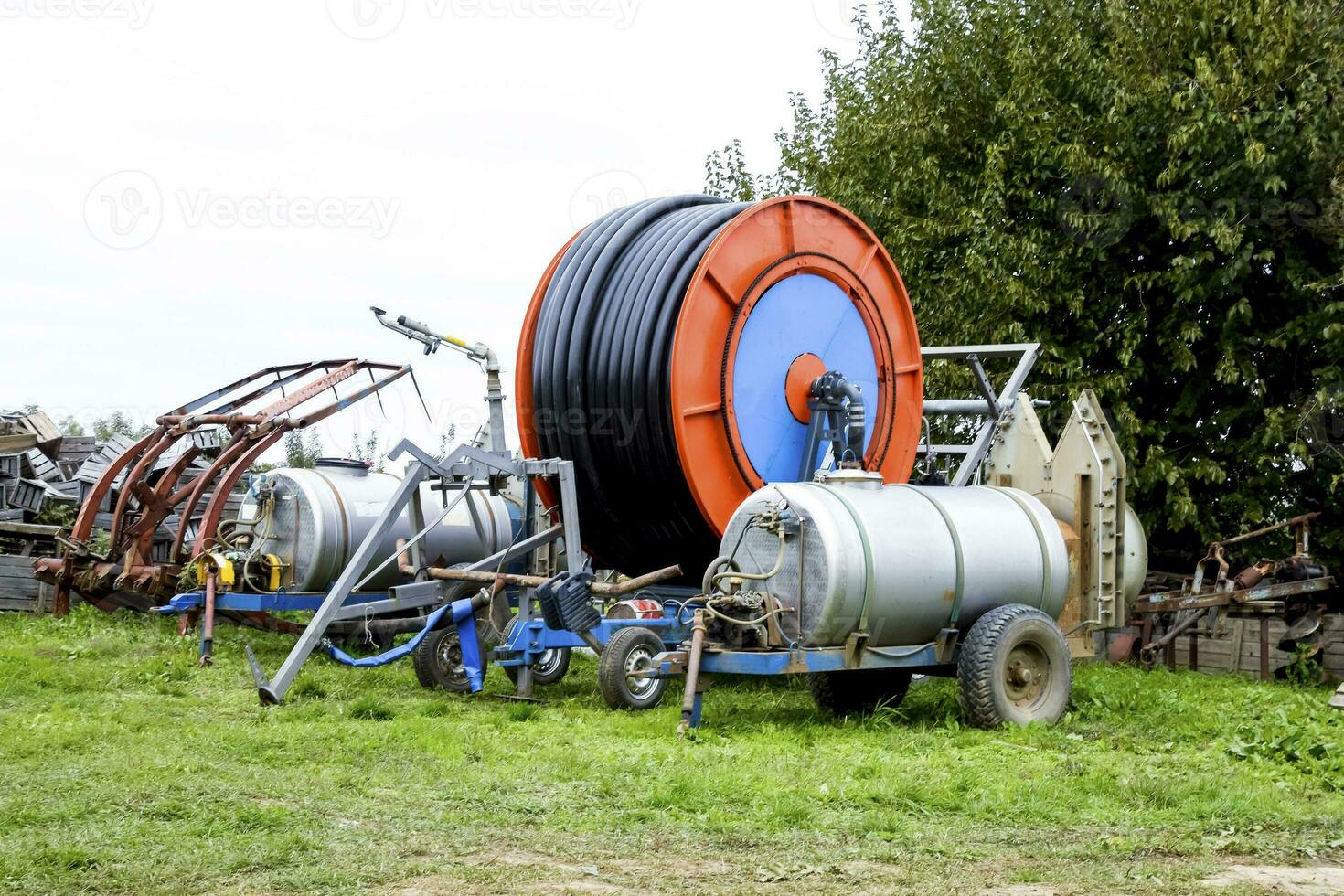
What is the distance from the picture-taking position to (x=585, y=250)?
11.4 m

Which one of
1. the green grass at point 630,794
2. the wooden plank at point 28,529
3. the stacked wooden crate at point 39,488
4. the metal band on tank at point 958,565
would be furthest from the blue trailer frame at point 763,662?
the wooden plank at point 28,529

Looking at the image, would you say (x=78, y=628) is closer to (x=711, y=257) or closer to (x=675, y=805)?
(x=711, y=257)

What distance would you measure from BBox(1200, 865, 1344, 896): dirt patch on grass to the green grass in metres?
0.11

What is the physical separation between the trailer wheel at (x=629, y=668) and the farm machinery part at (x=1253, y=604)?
5.22 meters

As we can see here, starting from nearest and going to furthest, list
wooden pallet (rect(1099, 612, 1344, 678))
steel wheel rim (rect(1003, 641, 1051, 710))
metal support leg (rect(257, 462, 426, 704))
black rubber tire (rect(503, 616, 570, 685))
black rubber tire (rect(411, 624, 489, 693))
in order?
steel wheel rim (rect(1003, 641, 1051, 710)), metal support leg (rect(257, 462, 426, 704)), black rubber tire (rect(411, 624, 489, 693)), black rubber tire (rect(503, 616, 570, 685)), wooden pallet (rect(1099, 612, 1344, 678))

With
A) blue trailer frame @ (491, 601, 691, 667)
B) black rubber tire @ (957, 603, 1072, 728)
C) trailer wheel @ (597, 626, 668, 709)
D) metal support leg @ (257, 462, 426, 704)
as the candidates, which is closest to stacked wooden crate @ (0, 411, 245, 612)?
metal support leg @ (257, 462, 426, 704)

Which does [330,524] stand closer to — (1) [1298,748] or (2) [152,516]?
(2) [152,516]

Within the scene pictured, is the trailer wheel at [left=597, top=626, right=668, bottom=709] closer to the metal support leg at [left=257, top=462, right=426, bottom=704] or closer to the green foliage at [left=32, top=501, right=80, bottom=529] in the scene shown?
the metal support leg at [left=257, top=462, right=426, bottom=704]

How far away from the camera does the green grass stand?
17.8 ft

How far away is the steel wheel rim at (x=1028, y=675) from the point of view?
938 cm

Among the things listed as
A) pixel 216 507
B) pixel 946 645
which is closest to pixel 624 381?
pixel 946 645

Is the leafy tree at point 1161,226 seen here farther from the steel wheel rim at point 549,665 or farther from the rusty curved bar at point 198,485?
the rusty curved bar at point 198,485

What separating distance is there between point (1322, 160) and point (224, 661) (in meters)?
10.9

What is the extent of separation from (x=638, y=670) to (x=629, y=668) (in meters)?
0.07
